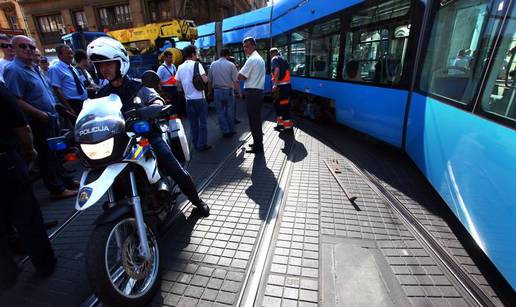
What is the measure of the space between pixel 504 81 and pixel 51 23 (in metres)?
44.5

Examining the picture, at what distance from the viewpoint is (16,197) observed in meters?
2.19

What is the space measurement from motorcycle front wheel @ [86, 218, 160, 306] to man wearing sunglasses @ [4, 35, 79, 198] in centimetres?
254

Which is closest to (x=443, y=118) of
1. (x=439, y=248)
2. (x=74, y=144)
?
(x=439, y=248)

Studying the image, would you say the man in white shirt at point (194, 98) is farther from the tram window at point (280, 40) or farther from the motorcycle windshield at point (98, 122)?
the tram window at point (280, 40)

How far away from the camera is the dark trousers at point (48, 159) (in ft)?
11.9

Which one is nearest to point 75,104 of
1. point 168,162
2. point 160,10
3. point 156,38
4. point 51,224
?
point 51,224

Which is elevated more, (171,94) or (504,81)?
A: (504,81)

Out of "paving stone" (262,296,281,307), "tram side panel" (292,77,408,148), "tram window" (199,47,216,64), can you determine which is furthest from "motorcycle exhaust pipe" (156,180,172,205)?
"tram window" (199,47,216,64)

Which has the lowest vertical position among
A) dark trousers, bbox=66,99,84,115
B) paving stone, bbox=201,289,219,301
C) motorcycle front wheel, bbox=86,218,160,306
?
paving stone, bbox=201,289,219,301

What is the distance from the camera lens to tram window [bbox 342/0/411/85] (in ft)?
13.7

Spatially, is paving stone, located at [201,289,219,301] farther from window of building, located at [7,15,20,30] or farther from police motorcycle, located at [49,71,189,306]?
window of building, located at [7,15,20,30]

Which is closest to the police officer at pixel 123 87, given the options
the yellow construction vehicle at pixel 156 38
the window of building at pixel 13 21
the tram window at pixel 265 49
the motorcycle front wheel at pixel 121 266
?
the motorcycle front wheel at pixel 121 266

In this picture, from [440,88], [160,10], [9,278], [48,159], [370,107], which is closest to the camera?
[9,278]

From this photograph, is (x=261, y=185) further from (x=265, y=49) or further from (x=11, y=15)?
(x=11, y=15)
